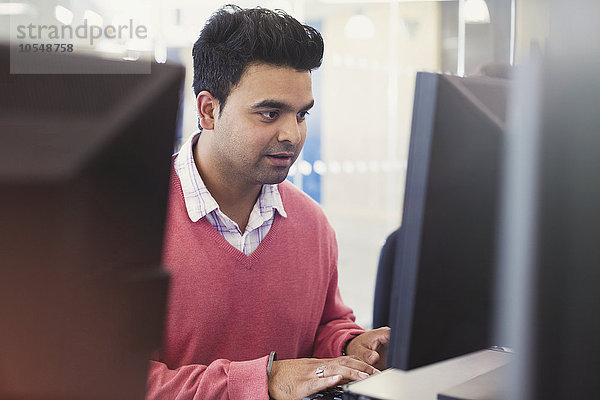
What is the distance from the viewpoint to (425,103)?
68cm

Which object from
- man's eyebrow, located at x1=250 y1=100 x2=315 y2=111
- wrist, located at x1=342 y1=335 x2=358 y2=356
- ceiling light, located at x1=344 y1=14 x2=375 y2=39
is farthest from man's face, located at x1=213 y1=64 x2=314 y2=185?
ceiling light, located at x1=344 y1=14 x2=375 y2=39

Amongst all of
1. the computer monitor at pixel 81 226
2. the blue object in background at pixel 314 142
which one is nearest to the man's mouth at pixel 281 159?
the computer monitor at pixel 81 226

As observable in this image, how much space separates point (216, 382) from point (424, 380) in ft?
1.31

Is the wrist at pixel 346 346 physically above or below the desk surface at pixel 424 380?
below

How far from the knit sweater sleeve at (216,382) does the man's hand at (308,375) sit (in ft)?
0.08

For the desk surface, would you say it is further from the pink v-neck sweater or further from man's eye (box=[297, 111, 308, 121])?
man's eye (box=[297, 111, 308, 121])

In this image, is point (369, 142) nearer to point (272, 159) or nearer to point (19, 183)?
point (272, 159)

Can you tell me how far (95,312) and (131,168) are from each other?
122 millimetres

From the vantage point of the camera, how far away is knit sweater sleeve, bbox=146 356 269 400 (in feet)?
3.61

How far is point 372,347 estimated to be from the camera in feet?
4.23

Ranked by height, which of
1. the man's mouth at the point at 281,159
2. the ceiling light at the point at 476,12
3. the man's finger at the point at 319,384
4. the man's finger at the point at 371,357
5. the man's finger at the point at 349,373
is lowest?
the man's finger at the point at 371,357

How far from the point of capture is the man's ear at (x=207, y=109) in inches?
60.4

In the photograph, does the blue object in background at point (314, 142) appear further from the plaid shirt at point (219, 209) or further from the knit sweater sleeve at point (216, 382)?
the knit sweater sleeve at point (216, 382)

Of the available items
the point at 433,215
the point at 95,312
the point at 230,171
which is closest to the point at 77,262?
the point at 95,312
